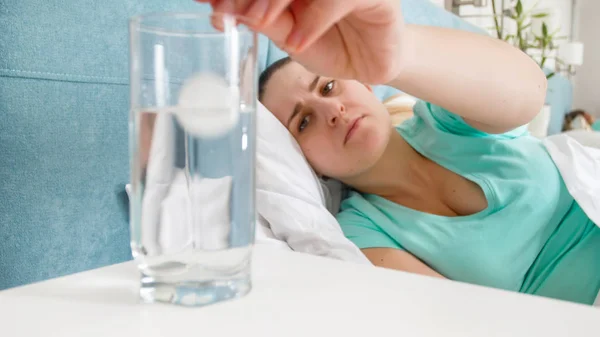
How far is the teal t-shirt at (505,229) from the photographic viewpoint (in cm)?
83

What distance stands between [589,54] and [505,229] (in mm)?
4601

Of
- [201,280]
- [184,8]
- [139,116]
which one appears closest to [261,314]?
[201,280]

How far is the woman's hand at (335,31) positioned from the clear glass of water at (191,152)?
5 centimetres

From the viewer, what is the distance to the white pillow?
735mm

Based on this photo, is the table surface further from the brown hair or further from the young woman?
the brown hair

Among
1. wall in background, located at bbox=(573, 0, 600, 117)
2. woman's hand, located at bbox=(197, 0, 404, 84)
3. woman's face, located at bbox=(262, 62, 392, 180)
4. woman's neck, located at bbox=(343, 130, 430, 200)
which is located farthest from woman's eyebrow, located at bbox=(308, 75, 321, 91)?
wall in background, located at bbox=(573, 0, 600, 117)

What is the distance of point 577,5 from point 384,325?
5.32 metres

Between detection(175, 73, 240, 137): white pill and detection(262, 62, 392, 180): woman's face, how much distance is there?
597mm

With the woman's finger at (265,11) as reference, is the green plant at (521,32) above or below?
below

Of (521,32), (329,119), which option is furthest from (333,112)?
(521,32)

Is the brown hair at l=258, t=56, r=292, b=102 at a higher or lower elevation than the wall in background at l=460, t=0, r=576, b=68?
lower

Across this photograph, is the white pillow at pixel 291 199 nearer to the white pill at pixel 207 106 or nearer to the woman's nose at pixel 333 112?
the woman's nose at pixel 333 112

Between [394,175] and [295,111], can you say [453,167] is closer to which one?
[394,175]

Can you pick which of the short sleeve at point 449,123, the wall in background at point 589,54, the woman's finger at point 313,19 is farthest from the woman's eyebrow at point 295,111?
the wall in background at point 589,54
